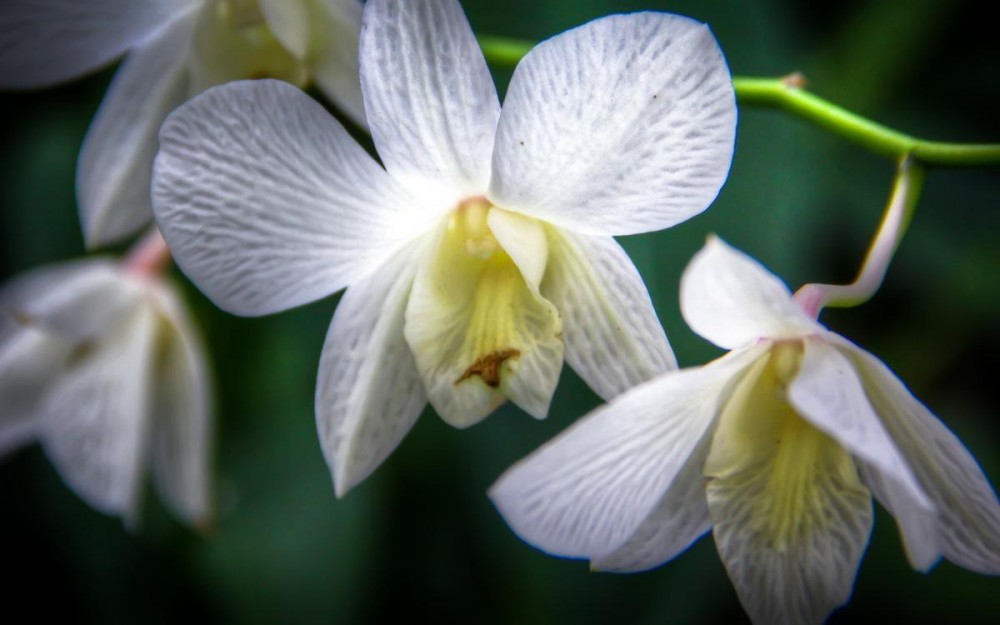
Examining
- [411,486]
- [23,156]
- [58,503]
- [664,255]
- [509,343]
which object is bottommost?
[58,503]

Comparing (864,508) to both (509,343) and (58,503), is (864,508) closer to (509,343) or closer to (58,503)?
(509,343)

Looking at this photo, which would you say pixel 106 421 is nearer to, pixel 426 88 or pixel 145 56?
pixel 145 56

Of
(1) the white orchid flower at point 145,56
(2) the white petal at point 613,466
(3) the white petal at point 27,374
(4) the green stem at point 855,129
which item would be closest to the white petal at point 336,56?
(1) the white orchid flower at point 145,56

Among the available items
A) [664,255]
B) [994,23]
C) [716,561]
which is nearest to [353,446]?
[664,255]

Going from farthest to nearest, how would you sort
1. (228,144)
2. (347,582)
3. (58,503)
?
(58,503), (347,582), (228,144)

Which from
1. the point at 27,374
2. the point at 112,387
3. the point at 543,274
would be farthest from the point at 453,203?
the point at 27,374

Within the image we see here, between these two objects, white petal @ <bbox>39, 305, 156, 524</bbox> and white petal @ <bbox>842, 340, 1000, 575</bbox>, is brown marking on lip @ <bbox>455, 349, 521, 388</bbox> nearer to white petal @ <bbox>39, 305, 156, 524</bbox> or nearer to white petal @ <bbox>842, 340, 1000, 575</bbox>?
white petal @ <bbox>842, 340, 1000, 575</bbox>

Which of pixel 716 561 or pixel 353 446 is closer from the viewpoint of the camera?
pixel 353 446
